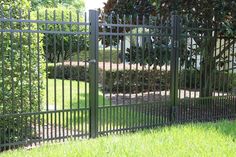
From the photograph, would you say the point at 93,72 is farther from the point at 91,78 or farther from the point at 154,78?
the point at 154,78

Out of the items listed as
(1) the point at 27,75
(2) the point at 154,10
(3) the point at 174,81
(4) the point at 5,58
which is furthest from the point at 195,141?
(2) the point at 154,10

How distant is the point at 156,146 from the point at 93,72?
6.16 ft

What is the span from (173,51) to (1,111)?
385cm

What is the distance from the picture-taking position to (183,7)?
29.8 ft

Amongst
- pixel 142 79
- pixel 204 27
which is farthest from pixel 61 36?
pixel 204 27

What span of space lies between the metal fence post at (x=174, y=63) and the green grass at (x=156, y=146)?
1.21 m

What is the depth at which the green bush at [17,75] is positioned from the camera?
571 cm

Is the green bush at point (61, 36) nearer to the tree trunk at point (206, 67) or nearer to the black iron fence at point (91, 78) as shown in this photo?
the black iron fence at point (91, 78)

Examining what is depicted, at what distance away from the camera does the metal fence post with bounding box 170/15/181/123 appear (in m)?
7.60

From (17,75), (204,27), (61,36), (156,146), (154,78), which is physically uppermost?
(204,27)

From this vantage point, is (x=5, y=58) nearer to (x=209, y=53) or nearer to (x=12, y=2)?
(x=12, y=2)

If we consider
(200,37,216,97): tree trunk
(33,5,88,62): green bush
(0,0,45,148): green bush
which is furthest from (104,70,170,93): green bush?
(0,0,45,148): green bush

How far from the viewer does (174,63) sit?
7.67 m

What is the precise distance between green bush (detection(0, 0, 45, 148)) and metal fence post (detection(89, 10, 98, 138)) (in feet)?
3.14
